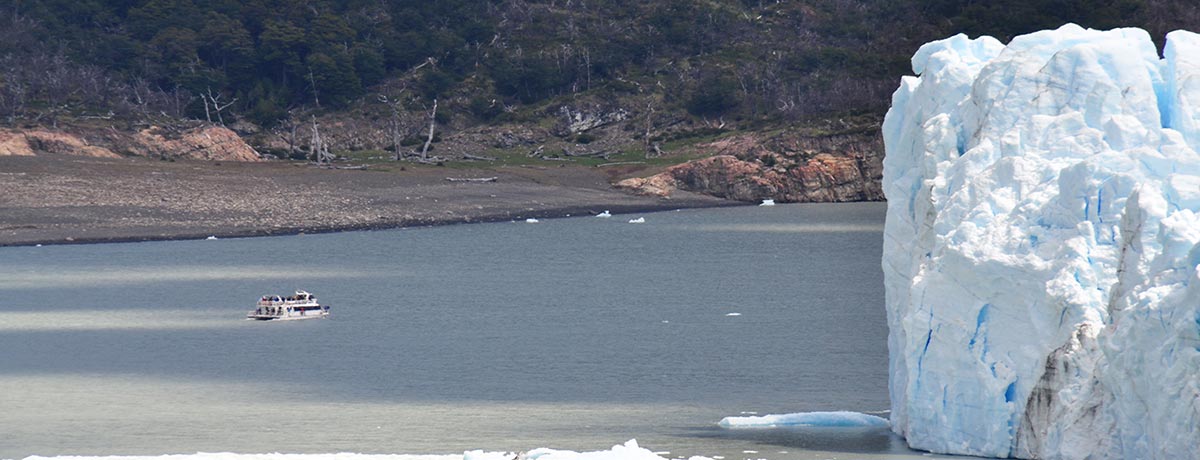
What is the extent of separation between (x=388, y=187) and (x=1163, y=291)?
79067 millimetres

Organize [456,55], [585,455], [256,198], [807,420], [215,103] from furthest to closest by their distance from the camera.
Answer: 1. [456,55]
2. [215,103]
3. [256,198]
4. [807,420]
5. [585,455]

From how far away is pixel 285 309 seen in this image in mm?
52656

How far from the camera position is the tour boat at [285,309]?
2067 inches

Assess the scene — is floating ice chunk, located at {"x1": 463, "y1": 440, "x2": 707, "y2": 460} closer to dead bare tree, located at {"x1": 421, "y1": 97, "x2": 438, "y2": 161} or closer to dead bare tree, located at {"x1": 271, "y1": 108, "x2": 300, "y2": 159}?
dead bare tree, located at {"x1": 421, "y1": 97, "x2": 438, "y2": 161}

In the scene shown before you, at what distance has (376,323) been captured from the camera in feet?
167

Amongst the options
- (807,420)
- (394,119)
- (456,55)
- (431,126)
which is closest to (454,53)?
(456,55)

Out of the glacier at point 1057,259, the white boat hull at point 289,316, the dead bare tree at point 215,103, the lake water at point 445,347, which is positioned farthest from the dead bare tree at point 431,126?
the glacier at point 1057,259

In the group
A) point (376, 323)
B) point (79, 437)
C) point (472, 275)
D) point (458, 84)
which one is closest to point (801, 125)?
point (458, 84)

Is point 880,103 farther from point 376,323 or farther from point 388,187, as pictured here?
point 376,323

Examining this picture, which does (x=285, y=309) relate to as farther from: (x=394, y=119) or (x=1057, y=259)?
(x=394, y=119)

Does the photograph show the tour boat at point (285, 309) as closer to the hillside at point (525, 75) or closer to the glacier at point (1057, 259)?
the glacier at point (1057, 259)

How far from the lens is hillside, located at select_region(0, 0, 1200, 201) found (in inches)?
4345

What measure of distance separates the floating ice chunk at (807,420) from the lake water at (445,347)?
40cm

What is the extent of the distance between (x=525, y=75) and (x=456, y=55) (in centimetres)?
648
